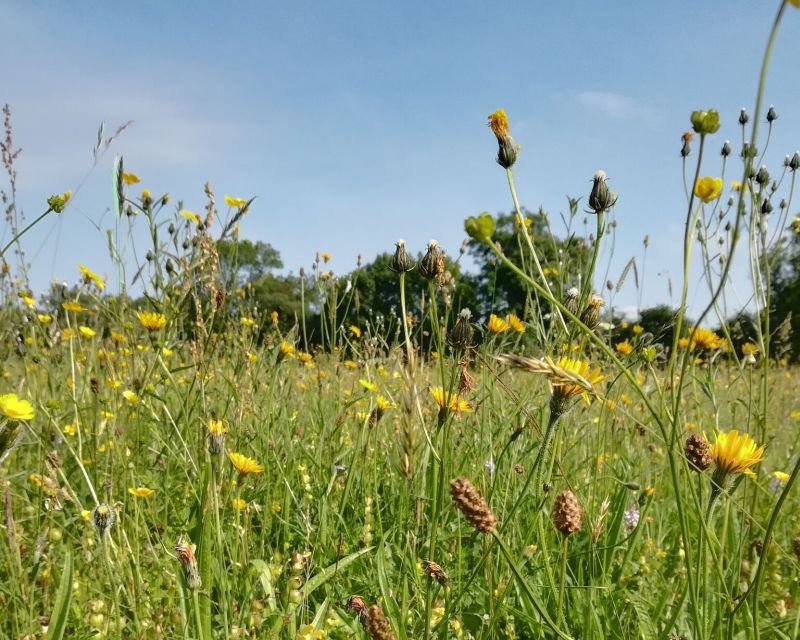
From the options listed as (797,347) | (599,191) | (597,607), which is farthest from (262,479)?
(797,347)

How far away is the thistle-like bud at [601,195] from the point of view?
3.67ft

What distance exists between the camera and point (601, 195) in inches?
44.3

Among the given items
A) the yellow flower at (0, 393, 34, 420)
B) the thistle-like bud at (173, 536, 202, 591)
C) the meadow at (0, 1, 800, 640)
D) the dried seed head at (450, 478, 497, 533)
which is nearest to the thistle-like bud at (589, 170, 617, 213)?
the meadow at (0, 1, 800, 640)

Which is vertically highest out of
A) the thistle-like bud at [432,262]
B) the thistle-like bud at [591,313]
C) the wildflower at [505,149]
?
the wildflower at [505,149]

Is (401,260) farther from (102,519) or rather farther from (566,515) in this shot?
(102,519)

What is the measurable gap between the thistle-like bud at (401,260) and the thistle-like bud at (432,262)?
0.08 meters

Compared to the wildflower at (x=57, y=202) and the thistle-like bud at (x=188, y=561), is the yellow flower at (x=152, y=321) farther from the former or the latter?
the thistle-like bud at (x=188, y=561)

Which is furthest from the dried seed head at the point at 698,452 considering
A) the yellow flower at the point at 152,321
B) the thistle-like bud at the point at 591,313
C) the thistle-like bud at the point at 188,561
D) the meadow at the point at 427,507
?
the yellow flower at the point at 152,321

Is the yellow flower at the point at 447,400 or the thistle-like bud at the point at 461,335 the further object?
the thistle-like bud at the point at 461,335

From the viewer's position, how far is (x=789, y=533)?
193 cm

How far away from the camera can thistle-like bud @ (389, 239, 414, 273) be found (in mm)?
1203

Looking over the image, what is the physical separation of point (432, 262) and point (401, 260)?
0.11 m

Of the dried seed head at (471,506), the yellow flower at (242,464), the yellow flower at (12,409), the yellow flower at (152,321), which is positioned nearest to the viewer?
the dried seed head at (471,506)

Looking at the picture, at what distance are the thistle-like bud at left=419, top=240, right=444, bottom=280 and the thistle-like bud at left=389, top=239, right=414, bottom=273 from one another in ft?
0.25
